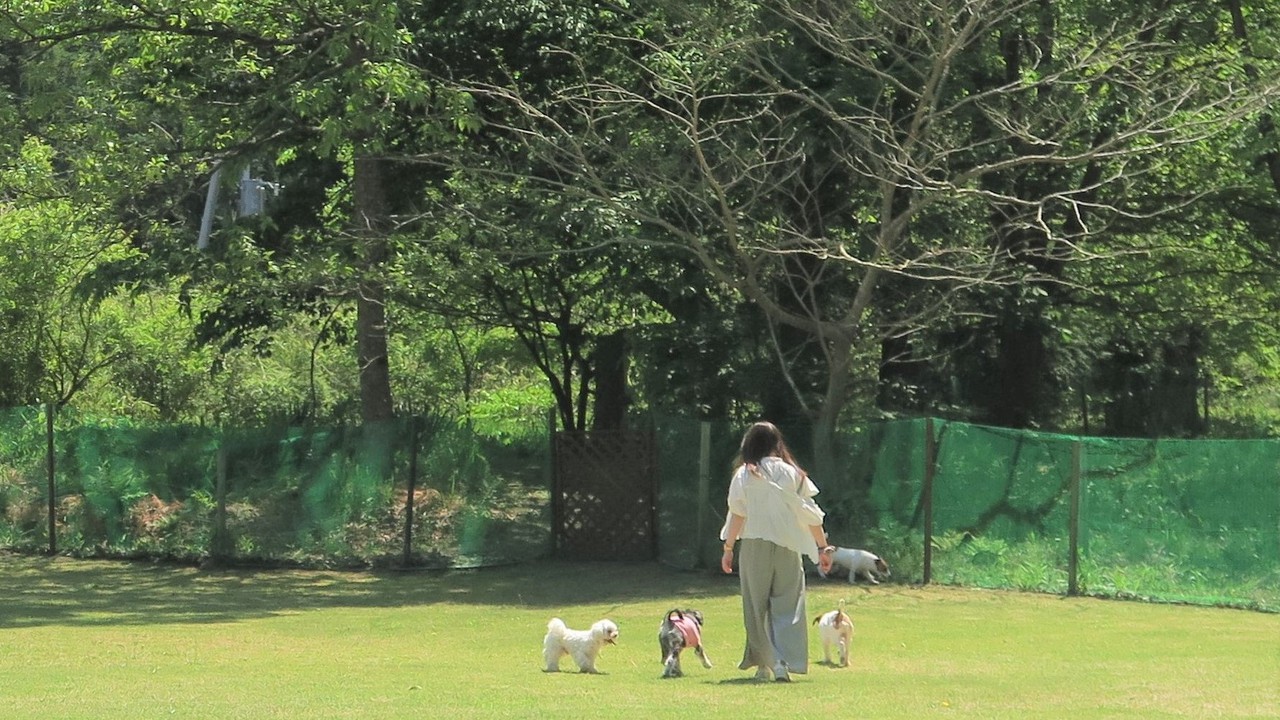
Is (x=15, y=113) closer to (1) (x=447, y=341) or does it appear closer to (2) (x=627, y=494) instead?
(2) (x=627, y=494)

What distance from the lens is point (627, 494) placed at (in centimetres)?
2027

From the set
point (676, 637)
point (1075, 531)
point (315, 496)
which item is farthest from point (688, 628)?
point (315, 496)

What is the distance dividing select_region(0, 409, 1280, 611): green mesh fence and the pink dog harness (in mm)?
7509

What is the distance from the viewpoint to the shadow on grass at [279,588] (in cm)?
1614

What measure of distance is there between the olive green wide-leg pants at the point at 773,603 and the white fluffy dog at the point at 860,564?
24.4 feet

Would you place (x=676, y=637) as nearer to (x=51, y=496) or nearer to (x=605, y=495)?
(x=605, y=495)

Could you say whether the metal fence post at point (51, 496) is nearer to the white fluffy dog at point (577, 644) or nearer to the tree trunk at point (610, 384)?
the tree trunk at point (610, 384)

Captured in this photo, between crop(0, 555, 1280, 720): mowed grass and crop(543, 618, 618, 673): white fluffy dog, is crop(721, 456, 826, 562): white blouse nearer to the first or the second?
crop(0, 555, 1280, 720): mowed grass

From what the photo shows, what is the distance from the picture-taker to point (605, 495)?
20.4 m

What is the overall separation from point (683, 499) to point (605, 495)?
4.17ft

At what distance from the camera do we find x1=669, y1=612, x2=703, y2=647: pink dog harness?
33.6ft

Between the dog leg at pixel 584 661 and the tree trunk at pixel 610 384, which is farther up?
the tree trunk at pixel 610 384

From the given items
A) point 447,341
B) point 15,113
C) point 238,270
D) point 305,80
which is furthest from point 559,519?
point 447,341

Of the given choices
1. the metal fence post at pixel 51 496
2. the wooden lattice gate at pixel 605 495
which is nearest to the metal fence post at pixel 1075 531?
the wooden lattice gate at pixel 605 495
